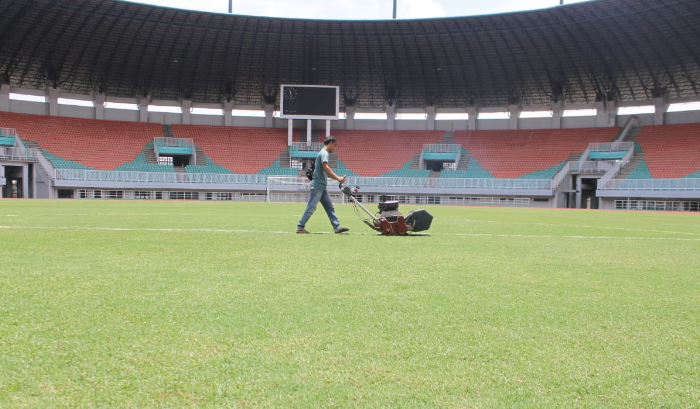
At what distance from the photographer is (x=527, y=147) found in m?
50.4

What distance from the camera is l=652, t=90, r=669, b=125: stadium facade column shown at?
160 feet

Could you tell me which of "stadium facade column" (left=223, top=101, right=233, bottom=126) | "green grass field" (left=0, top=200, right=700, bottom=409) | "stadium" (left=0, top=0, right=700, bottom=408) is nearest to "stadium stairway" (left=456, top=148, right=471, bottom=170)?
"stadium" (left=0, top=0, right=700, bottom=408)

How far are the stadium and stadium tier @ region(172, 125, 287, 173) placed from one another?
0.29m

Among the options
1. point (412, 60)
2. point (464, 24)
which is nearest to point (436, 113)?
point (412, 60)

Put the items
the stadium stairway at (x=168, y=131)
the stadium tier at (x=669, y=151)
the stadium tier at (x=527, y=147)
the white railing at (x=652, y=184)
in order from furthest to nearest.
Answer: the stadium stairway at (x=168, y=131), the stadium tier at (x=527, y=147), the stadium tier at (x=669, y=151), the white railing at (x=652, y=184)

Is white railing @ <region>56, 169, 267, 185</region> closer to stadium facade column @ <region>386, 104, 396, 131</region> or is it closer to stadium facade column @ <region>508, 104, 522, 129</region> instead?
stadium facade column @ <region>386, 104, 396, 131</region>

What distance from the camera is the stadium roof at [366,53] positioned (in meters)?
42.2

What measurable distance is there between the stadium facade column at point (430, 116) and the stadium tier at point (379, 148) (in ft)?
5.86

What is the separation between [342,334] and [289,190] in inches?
1678

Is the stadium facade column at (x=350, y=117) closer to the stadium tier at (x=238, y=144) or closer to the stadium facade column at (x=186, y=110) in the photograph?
the stadium tier at (x=238, y=144)

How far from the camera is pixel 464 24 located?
4609 centimetres

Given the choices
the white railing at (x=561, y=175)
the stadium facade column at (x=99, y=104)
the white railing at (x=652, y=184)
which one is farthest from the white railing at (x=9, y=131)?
the white railing at (x=652, y=184)

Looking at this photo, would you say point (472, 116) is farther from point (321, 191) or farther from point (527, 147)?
point (321, 191)

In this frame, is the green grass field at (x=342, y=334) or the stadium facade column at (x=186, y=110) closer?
the green grass field at (x=342, y=334)
